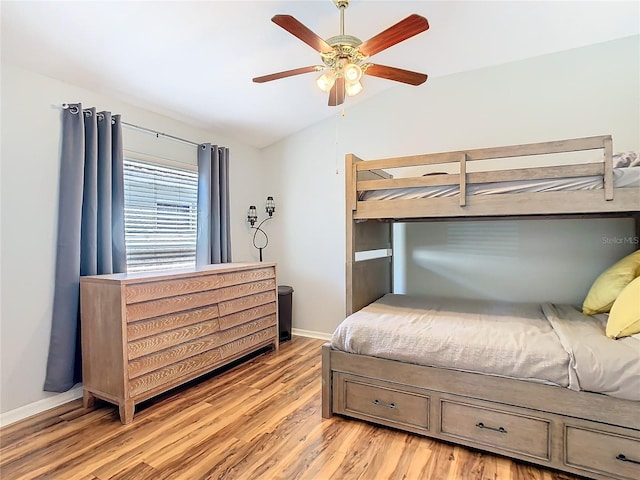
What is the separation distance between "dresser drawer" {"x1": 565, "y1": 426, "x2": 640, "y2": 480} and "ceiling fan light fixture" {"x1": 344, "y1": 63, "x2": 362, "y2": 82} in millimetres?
2109

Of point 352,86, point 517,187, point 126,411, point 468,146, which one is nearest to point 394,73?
point 352,86

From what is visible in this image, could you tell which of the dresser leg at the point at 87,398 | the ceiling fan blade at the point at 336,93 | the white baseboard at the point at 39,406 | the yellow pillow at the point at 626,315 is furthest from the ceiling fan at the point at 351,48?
the white baseboard at the point at 39,406

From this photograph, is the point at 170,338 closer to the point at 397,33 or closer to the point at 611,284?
the point at 397,33

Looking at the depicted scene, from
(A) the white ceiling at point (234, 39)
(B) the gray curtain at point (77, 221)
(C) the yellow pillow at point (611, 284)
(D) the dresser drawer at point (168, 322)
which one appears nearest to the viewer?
(A) the white ceiling at point (234, 39)

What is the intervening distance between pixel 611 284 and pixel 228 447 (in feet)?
8.30

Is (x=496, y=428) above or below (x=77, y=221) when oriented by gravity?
below

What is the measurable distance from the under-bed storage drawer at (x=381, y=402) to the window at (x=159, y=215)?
1942mm

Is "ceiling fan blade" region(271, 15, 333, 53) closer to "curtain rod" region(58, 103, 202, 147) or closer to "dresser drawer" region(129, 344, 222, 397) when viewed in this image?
"curtain rod" region(58, 103, 202, 147)

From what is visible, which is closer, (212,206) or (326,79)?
(326,79)

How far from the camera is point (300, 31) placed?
1.68 m

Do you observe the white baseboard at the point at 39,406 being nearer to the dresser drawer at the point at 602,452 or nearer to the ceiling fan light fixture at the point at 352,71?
the ceiling fan light fixture at the point at 352,71

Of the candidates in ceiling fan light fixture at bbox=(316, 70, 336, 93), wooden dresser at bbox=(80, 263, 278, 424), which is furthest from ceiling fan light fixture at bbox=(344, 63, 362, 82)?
wooden dresser at bbox=(80, 263, 278, 424)

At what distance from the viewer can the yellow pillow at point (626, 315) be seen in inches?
66.4

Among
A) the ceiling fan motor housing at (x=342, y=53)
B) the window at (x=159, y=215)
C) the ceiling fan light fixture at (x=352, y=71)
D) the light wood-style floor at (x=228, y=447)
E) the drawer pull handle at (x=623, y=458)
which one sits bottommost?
the light wood-style floor at (x=228, y=447)
